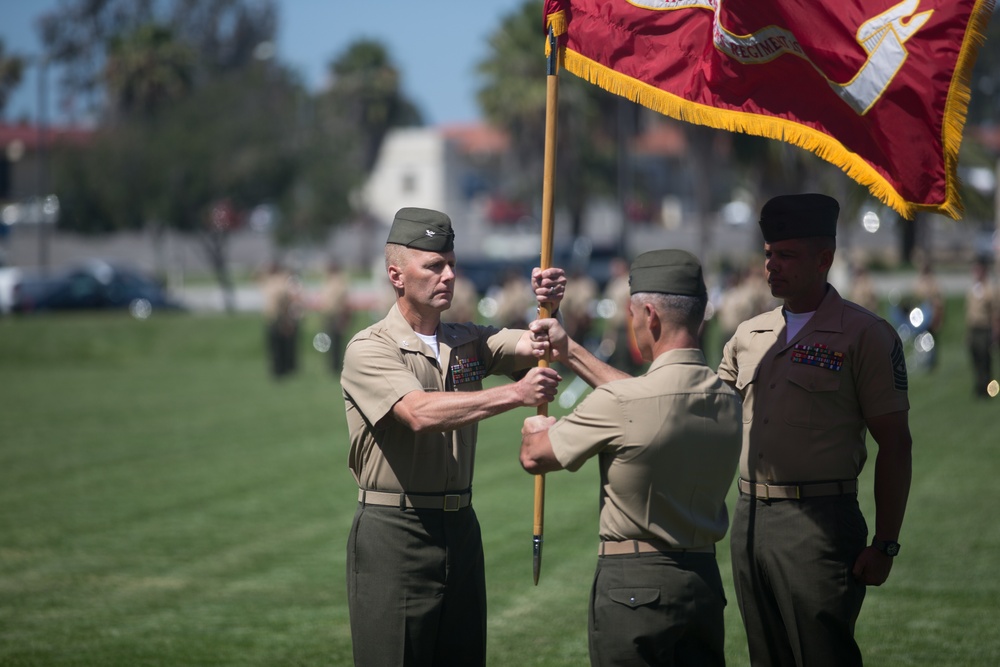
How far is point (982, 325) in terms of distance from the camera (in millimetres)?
17688

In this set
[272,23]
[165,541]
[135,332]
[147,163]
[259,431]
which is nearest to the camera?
[165,541]

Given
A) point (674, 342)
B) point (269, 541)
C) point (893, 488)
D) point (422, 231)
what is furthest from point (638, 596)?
point (269, 541)

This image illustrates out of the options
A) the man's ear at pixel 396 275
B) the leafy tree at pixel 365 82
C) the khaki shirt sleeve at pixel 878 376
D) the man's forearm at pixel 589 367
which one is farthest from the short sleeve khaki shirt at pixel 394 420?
the leafy tree at pixel 365 82

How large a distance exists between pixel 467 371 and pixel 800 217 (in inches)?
59.7

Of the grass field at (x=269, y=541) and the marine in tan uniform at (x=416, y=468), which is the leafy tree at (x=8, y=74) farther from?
the marine in tan uniform at (x=416, y=468)

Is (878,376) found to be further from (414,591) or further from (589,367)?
(414,591)

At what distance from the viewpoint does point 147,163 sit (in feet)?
128

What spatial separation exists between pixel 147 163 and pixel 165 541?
102 ft

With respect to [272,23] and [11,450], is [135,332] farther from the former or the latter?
[272,23]

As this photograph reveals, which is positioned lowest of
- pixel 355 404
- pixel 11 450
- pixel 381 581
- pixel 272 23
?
pixel 11 450

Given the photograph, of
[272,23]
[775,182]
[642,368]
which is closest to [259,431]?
[642,368]

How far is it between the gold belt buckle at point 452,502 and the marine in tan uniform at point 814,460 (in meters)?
1.18

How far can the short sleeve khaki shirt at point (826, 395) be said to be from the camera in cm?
470

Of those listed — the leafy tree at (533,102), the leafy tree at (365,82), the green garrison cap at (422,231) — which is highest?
the leafy tree at (365,82)
